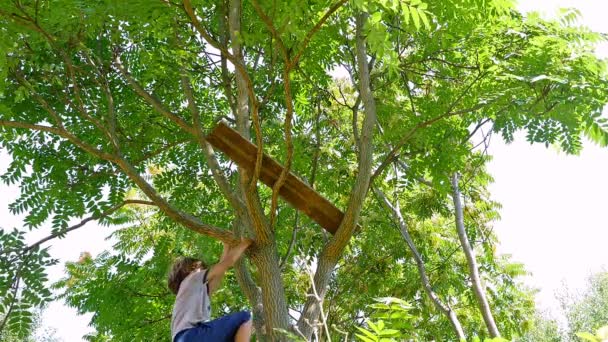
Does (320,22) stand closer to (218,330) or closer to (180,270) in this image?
(218,330)

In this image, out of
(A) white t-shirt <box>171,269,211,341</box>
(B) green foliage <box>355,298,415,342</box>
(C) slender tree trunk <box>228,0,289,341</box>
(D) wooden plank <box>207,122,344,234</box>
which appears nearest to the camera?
(B) green foliage <box>355,298,415,342</box>

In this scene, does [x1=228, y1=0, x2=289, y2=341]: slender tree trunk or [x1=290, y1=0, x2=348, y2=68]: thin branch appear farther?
[x1=228, y1=0, x2=289, y2=341]: slender tree trunk

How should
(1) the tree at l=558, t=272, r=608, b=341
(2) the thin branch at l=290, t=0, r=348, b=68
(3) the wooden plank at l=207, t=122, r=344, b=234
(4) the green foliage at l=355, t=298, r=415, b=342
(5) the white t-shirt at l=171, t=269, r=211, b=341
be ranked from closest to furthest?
(4) the green foliage at l=355, t=298, r=415, b=342 < (2) the thin branch at l=290, t=0, r=348, b=68 < (5) the white t-shirt at l=171, t=269, r=211, b=341 < (3) the wooden plank at l=207, t=122, r=344, b=234 < (1) the tree at l=558, t=272, r=608, b=341

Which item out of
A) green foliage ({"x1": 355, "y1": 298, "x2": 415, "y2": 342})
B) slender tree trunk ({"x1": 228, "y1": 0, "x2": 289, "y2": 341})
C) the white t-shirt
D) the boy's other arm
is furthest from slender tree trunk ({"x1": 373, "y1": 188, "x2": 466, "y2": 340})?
green foliage ({"x1": 355, "y1": 298, "x2": 415, "y2": 342})

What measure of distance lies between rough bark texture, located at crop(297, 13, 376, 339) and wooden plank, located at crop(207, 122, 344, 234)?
14 cm

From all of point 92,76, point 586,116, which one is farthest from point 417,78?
point 92,76

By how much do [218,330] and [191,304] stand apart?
34 cm

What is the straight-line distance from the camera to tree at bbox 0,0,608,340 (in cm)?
422

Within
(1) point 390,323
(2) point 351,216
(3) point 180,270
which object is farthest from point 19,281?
(1) point 390,323

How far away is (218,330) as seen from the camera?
146 inches

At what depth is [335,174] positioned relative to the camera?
731cm

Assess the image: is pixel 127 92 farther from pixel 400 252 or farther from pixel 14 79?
pixel 400 252

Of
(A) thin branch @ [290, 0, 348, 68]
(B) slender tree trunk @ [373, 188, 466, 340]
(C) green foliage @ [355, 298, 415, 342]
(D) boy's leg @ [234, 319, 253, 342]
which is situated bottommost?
(C) green foliage @ [355, 298, 415, 342]

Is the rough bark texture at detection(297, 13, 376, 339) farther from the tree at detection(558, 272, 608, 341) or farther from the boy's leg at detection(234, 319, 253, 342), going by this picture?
the tree at detection(558, 272, 608, 341)
